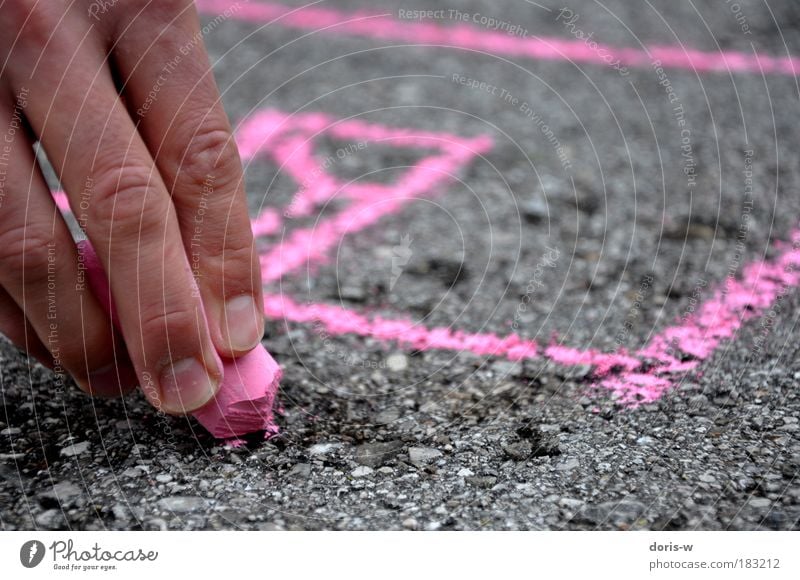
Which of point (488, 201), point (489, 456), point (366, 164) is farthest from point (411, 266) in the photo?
point (489, 456)

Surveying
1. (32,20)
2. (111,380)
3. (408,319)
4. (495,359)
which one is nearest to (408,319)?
(408,319)

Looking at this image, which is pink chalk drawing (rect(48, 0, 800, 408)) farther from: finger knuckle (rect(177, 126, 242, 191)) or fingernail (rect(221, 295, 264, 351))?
finger knuckle (rect(177, 126, 242, 191))

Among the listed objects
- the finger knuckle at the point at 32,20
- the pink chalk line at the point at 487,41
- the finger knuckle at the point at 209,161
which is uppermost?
the pink chalk line at the point at 487,41

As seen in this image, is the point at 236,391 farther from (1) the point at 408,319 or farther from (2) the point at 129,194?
(1) the point at 408,319

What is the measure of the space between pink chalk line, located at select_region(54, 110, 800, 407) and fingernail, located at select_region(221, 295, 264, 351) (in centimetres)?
42

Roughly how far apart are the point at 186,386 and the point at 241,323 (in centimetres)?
12

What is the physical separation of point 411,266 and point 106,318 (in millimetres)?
799

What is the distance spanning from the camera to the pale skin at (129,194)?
1002mm

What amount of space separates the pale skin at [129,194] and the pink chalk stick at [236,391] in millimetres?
30

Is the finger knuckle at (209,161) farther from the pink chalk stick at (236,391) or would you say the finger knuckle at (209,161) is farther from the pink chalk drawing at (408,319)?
the pink chalk drawing at (408,319)

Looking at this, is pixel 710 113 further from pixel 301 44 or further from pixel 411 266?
pixel 301 44

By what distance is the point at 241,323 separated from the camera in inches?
44.3

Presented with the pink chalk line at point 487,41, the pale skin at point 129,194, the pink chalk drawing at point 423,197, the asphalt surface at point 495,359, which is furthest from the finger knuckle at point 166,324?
the pink chalk line at point 487,41

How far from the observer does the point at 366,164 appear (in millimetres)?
2107
